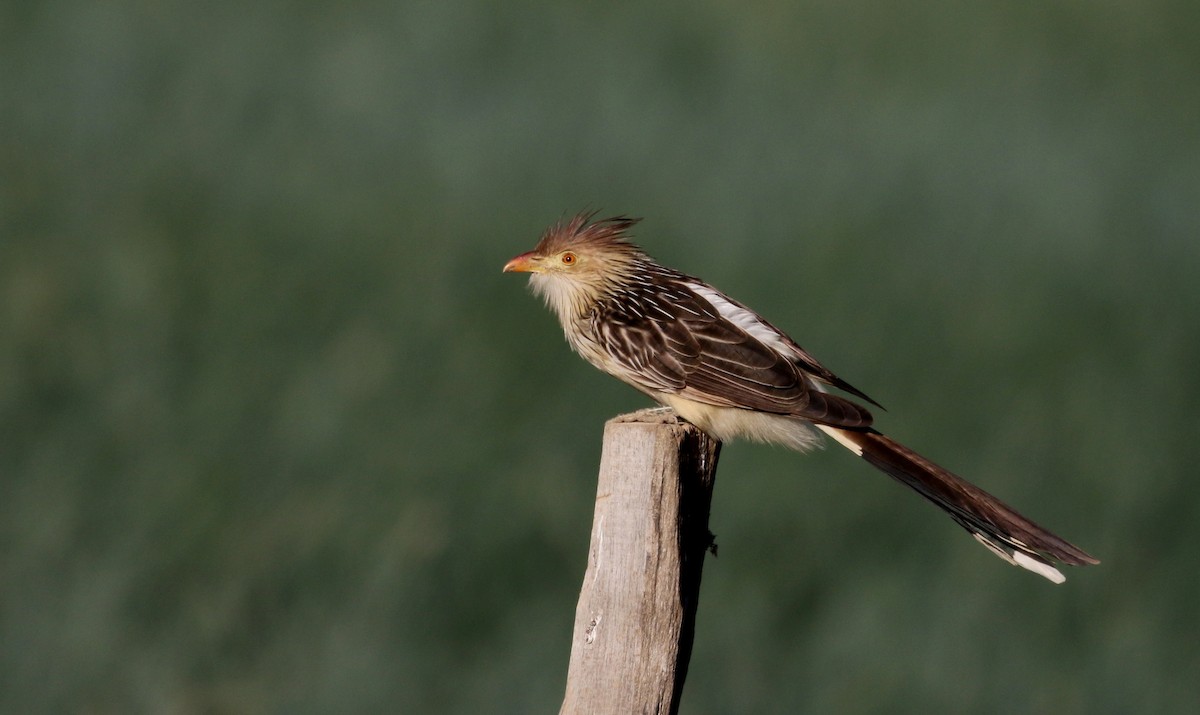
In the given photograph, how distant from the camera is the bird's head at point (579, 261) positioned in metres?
5.76

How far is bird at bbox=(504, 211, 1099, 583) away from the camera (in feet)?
15.7

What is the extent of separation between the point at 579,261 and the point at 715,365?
2.94 feet

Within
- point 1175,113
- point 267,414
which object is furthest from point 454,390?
point 1175,113

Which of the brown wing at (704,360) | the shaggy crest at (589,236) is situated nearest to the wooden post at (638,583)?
the brown wing at (704,360)

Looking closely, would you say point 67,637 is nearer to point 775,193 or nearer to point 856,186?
point 775,193

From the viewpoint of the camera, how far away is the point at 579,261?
19.0 ft

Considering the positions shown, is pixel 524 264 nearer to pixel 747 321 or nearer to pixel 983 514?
pixel 747 321

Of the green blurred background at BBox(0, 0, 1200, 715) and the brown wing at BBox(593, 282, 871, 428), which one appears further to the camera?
the green blurred background at BBox(0, 0, 1200, 715)

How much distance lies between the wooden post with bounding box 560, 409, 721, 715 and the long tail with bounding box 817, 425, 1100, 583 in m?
0.95

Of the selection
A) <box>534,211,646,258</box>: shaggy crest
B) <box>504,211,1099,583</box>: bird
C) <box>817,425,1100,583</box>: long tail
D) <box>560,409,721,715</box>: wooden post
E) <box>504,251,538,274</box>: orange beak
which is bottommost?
<box>560,409,721,715</box>: wooden post

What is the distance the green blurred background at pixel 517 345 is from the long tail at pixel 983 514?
8.18ft

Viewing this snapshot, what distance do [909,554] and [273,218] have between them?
4104 millimetres

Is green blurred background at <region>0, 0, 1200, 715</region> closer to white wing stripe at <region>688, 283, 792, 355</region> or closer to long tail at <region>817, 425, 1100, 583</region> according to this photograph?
white wing stripe at <region>688, 283, 792, 355</region>

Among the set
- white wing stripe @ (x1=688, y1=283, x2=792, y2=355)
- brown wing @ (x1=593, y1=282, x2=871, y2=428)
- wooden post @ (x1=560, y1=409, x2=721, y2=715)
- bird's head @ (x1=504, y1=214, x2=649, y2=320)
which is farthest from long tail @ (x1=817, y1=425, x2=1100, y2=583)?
bird's head @ (x1=504, y1=214, x2=649, y2=320)
